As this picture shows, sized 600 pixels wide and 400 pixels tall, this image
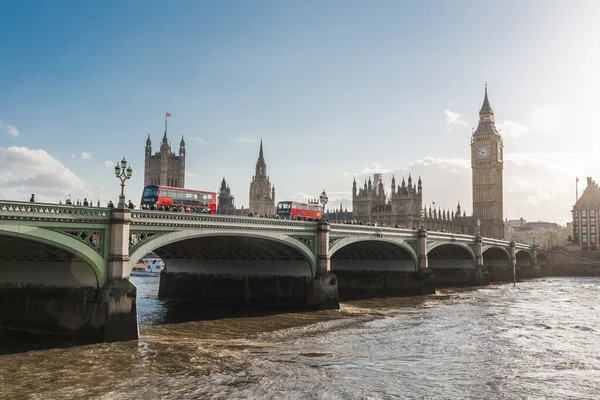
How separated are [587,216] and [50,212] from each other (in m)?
163

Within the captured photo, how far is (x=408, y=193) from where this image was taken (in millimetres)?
133125

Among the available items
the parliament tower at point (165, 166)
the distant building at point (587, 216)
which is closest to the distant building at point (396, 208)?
the distant building at point (587, 216)

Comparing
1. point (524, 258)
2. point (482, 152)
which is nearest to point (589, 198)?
point (482, 152)

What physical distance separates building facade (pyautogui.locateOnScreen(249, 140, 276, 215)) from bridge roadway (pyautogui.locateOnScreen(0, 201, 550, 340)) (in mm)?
116239

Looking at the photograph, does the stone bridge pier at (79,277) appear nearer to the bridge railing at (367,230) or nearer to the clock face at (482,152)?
the bridge railing at (367,230)

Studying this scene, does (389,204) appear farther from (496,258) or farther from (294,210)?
(294,210)

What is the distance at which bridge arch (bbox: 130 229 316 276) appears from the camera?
121ft

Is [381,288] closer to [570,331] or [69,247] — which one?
[570,331]

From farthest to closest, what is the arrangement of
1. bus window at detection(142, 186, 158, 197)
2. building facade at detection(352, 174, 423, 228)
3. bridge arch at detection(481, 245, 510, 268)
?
building facade at detection(352, 174, 423, 228)
bridge arch at detection(481, 245, 510, 268)
bus window at detection(142, 186, 158, 197)

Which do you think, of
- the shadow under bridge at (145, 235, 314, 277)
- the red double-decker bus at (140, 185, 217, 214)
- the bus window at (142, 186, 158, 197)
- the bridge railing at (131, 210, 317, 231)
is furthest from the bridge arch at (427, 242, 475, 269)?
the bus window at (142, 186, 158, 197)

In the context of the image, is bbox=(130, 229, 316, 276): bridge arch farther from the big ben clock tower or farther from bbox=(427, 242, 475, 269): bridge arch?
the big ben clock tower

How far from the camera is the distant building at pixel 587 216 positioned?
15738cm

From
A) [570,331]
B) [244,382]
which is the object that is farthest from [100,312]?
[570,331]

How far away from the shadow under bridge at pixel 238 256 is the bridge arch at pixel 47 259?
10.3m
